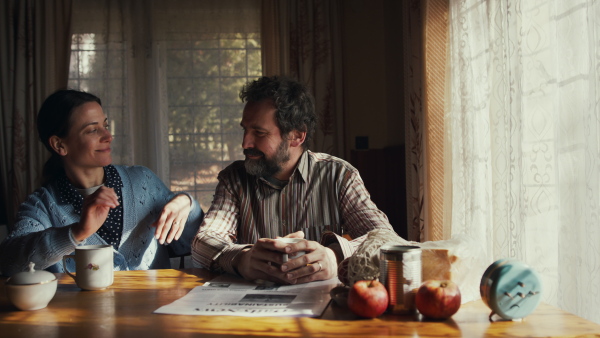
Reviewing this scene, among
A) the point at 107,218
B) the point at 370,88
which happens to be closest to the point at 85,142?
the point at 107,218

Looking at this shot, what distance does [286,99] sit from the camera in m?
2.14

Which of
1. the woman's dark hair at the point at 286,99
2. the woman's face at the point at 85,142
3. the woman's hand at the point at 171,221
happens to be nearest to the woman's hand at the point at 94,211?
the woman's hand at the point at 171,221

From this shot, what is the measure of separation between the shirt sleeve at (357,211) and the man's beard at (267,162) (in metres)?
0.24

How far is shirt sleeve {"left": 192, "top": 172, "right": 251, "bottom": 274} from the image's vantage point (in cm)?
166

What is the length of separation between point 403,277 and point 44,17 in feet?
13.3

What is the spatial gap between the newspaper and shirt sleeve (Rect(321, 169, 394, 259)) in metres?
0.42

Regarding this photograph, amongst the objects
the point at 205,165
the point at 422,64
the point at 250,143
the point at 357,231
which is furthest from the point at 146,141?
the point at 357,231

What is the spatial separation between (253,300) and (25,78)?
373 centimetres

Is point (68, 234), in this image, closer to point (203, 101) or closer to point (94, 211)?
point (94, 211)

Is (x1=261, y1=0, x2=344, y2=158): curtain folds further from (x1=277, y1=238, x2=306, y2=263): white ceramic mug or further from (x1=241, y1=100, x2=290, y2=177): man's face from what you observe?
(x1=277, y1=238, x2=306, y2=263): white ceramic mug

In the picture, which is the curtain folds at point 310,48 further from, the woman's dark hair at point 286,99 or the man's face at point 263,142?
the man's face at point 263,142

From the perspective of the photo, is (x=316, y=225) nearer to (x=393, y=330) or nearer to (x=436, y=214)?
(x=393, y=330)

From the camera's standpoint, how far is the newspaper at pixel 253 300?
1.21 meters

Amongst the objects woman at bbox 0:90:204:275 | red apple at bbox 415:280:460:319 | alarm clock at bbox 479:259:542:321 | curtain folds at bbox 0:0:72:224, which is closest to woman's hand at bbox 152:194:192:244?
woman at bbox 0:90:204:275
